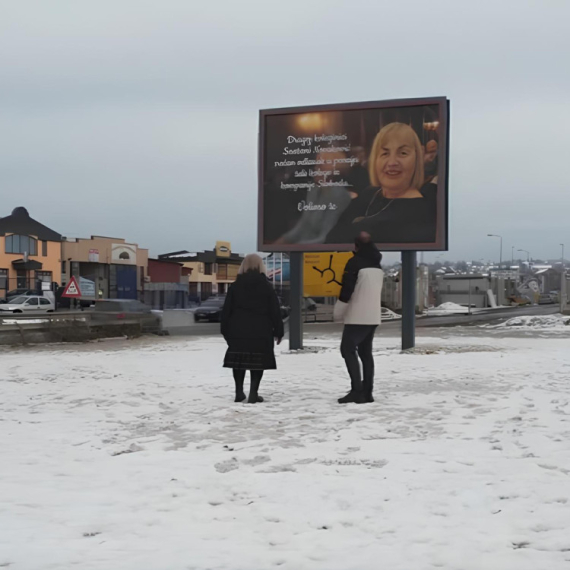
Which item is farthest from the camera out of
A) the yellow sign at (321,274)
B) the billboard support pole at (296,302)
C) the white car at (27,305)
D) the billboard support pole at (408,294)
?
the white car at (27,305)

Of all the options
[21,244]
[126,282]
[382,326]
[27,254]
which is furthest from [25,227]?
[382,326]

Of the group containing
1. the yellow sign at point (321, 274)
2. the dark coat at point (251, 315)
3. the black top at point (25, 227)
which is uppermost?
the black top at point (25, 227)

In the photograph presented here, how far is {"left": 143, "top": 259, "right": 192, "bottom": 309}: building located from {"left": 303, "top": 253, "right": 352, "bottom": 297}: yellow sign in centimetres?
4748

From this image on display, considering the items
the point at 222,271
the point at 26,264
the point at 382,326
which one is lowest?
the point at 382,326

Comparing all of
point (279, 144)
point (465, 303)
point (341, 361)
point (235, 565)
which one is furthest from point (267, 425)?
point (465, 303)

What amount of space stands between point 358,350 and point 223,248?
85730 mm

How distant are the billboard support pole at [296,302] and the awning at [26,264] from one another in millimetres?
47073

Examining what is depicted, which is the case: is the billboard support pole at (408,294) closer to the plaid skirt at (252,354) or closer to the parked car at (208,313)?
the plaid skirt at (252,354)

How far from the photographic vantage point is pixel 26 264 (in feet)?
188

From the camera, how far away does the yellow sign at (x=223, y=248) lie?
91.5m

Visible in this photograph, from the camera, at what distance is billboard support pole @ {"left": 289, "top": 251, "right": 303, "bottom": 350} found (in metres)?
15.5

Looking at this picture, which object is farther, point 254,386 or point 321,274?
point 321,274

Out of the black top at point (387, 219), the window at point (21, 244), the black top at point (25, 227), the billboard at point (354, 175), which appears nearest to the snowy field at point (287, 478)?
the black top at point (387, 219)

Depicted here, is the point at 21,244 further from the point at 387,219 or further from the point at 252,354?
the point at 252,354
